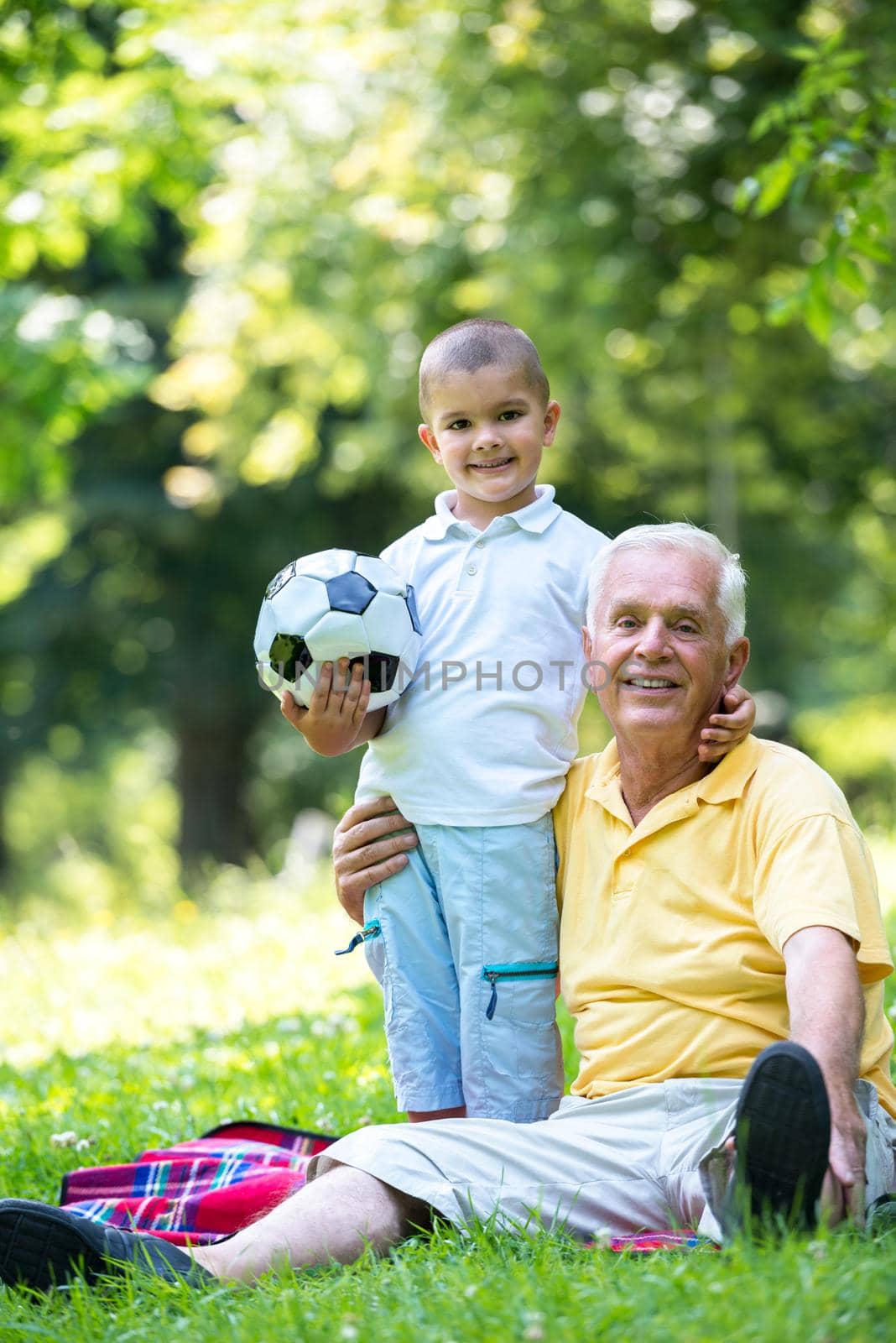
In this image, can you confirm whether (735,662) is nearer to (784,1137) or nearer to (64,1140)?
(784,1137)

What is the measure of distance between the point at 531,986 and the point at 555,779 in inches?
19.0

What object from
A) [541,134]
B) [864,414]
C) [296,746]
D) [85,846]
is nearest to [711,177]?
[541,134]

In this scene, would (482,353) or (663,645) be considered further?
(482,353)

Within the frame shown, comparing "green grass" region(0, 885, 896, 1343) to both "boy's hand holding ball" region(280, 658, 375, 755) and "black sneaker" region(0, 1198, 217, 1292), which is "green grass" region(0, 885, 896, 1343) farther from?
"boy's hand holding ball" region(280, 658, 375, 755)

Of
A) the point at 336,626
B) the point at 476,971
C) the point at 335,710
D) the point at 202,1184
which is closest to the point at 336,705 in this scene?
the point at 335,710

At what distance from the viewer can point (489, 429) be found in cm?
346

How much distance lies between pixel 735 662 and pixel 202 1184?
184 cm

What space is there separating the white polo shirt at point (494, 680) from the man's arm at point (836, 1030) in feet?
2.69

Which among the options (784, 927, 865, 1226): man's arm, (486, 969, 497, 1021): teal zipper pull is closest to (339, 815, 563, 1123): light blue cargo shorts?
(486, 969, 497, 1021): teal zipper pull

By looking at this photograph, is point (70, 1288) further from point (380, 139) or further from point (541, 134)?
point (380, 139)

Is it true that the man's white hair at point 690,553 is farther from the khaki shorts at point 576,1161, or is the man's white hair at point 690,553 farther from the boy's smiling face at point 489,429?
the khaki shorts at point 576,1161

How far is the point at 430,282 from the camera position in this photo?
10.1 m

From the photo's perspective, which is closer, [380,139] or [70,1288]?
[70,1288]

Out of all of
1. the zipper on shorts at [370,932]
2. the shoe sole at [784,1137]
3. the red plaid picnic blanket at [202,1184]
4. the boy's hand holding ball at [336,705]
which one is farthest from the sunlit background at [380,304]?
the shoe sole at [784,1137]
